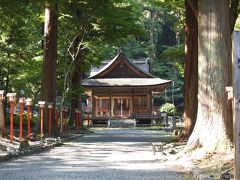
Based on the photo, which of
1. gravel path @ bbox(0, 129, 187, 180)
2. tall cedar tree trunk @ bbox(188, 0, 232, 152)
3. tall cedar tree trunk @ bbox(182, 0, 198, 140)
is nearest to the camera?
gravel path @ bbox(0, 129, 187, 180)

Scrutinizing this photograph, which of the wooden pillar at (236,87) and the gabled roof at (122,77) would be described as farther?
the gabled roof at (122,77)

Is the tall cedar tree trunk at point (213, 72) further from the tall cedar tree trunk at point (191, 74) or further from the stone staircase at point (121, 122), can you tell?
the stone staircase at point (121, 122)

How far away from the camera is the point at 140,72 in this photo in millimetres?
42344

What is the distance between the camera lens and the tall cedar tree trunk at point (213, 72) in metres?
9.29

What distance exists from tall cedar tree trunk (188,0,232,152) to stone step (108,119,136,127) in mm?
30516

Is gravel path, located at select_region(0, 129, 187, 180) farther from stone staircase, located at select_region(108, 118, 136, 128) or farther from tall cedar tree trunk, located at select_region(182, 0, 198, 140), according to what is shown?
stone staircase, located at select_region(108, 118, 136, 128)

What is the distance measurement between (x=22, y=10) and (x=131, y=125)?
2836 centimetres

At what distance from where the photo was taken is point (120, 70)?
43031 millimetres

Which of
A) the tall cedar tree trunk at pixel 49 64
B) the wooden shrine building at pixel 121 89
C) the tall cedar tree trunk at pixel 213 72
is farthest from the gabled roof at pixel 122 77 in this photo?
the tall cedar tree trunk at pixel 213 72

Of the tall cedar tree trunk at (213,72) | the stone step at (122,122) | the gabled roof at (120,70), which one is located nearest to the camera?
the tall cedar tree trunk at (213,72)

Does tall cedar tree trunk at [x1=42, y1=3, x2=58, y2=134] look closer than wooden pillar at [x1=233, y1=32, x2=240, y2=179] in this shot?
No

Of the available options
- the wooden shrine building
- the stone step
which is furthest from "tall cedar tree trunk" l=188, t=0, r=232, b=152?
the wooden shrine building

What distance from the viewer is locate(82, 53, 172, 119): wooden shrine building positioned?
41344mm

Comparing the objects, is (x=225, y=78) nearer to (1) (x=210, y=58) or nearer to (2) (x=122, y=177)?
(1) (x=210, y=58)
